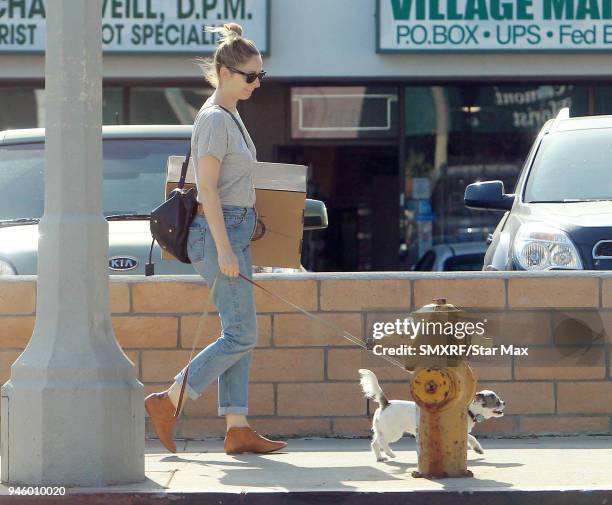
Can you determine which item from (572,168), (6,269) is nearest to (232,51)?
(6,269)

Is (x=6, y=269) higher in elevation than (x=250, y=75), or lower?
lower

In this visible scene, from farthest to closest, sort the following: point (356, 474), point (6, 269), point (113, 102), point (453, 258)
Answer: point (113, 102)
point (453, 258)
point (6, 269)
point (356, 474)

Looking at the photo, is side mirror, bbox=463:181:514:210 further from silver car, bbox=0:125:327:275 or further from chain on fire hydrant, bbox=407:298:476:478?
chain on fire hydrant, bbox=407:298:476:478

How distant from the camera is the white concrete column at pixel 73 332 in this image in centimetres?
536

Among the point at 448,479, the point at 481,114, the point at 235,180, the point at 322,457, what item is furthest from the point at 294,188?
the point at 481,114

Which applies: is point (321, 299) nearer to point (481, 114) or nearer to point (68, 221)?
point (68, 221)

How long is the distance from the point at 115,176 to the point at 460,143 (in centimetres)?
803

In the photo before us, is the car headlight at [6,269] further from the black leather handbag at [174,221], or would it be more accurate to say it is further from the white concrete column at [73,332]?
the white concrete column at [73,332]

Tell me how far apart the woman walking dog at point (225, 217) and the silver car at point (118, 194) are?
4.10ft

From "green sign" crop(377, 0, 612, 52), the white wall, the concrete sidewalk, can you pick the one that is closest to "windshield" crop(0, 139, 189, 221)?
the concrete sidewalk

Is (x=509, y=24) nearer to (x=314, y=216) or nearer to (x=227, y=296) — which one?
(x=314, y=216)

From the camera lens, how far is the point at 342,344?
7078mm

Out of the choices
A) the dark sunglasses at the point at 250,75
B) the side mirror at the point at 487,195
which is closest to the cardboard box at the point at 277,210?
the dark sunglasses at the point at 250,75

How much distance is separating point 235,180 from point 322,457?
1.43m
